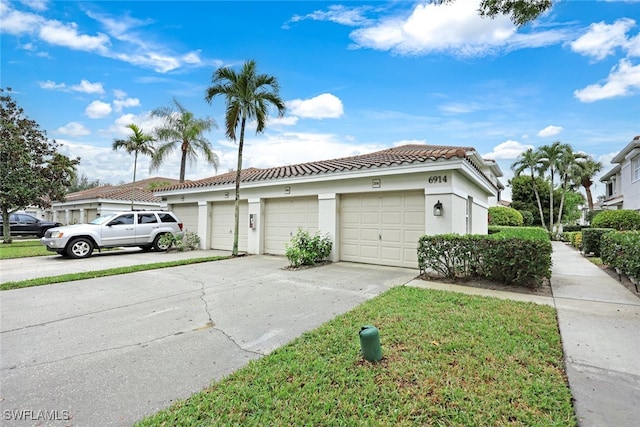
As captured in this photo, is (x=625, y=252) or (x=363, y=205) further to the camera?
(x=363, y=205)

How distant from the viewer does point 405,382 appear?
9.19ft

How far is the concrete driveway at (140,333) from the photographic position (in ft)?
8.69

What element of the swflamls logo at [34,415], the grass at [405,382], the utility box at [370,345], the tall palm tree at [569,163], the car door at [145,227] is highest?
the tall palm tree at [569,163]

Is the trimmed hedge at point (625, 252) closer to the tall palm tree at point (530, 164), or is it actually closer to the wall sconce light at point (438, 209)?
the wall sconce light at point (438, 209)

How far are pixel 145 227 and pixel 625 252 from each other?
49.6 feet

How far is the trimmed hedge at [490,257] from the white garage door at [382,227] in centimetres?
140

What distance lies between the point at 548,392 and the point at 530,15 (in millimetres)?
5324

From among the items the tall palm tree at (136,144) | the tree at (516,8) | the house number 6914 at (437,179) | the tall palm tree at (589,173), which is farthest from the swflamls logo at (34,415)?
the tall palm tree at (589,173)

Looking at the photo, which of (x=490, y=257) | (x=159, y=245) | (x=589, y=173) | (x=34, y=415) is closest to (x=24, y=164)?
(x=159, y=245)

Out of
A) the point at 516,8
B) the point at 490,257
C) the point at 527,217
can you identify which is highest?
the point at 516,8

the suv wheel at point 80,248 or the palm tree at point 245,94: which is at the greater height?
the palm tree at point 245,94

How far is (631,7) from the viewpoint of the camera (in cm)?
514

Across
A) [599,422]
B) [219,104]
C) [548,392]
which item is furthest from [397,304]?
[219,104]

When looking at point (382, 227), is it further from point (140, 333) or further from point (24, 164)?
point (24, 164)
